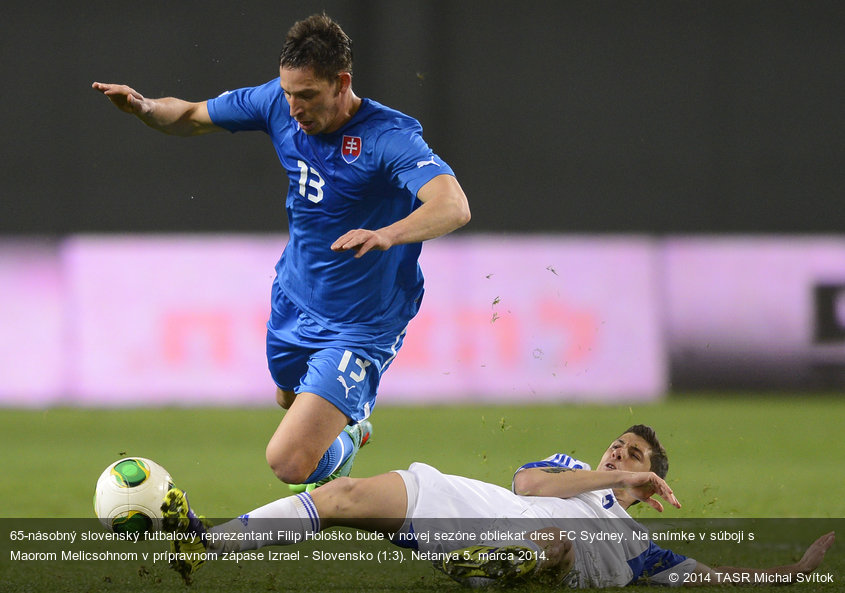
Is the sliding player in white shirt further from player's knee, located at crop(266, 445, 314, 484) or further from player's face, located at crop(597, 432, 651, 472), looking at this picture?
player's knee, located at crop(266, 445, 314, 484)

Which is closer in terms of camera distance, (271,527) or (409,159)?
(271,527)

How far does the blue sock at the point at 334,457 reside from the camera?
14.0 feet

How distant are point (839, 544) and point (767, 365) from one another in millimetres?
6188

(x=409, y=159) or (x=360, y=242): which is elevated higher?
(x=409, y=159)

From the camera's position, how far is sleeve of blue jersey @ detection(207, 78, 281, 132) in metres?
4.41

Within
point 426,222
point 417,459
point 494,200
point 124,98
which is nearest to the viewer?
point 426,222

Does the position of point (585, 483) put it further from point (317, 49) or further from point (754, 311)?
point (754, 311)

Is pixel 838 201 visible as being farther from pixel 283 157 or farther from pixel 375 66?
pixel 283 157

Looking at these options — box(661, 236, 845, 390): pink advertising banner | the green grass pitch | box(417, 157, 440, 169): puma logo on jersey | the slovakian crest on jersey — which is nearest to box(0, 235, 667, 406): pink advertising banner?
the green grass pitch

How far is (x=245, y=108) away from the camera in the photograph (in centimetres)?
445

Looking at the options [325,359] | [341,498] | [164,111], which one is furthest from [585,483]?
[164,111]

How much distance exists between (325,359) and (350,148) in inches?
32.1

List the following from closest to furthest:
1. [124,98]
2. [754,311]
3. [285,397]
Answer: [124,98] < [285,397] < [754,311]

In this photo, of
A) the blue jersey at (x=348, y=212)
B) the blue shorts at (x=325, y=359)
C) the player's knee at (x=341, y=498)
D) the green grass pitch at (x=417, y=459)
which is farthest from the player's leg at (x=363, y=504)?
the blue jersey at (x=348, y=212)
